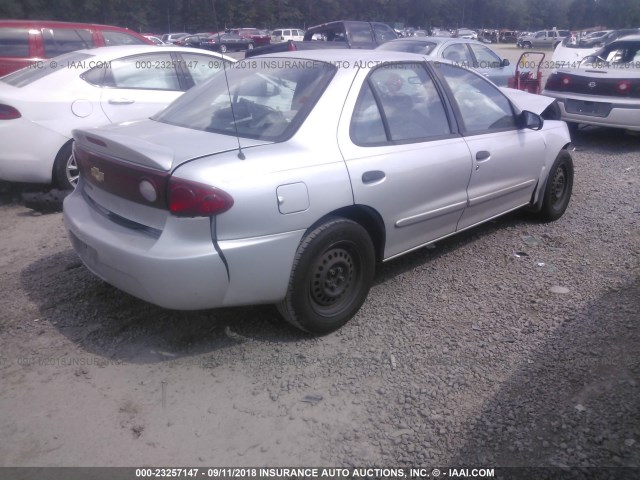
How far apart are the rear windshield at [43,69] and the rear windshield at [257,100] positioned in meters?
2.64

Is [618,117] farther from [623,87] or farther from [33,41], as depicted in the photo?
[33,41]

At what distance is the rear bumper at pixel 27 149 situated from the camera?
543cm

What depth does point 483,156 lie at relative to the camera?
426 centimetres

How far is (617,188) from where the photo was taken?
6.58m

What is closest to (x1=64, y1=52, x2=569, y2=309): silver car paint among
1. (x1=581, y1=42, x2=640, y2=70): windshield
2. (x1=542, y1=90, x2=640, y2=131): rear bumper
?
(x1=542, y1=90, x2=640, y2=131): rear bumper

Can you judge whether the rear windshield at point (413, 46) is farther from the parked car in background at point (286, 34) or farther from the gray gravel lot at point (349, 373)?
the parked car in background at point (286, 34)

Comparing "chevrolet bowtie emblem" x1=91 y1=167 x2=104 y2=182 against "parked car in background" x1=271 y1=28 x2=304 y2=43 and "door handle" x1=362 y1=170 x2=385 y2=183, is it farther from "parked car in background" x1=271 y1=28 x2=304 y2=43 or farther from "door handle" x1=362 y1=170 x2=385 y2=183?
"parked car in background" x1=271 y1=28 x2=304 y2=43

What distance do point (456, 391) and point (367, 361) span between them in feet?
1.72

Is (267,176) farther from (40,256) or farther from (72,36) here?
(72,36)

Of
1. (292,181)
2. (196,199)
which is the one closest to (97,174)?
(196,199)

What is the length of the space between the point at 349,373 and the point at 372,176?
46.0 inches

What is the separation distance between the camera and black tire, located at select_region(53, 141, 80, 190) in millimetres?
5621

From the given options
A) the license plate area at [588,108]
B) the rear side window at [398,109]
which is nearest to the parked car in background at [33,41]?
the rear side window at [398,109]

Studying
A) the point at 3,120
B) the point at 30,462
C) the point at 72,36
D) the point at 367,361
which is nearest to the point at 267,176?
the point at 367,361
